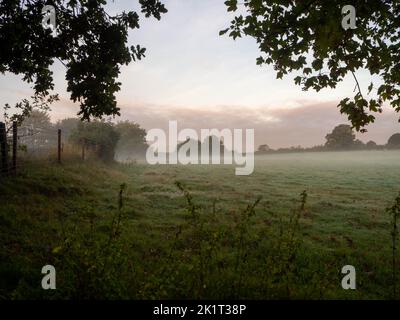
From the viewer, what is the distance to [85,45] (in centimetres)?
1034

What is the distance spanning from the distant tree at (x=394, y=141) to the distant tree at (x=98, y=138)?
79.9 m

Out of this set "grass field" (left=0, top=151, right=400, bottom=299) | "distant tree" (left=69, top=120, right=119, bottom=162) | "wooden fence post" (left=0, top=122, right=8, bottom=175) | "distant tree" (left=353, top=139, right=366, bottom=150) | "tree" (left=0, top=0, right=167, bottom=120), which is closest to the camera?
"grass field" (left=0, top=151, right=400, bottom=299)

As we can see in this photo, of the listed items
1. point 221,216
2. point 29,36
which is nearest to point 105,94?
point 29,36

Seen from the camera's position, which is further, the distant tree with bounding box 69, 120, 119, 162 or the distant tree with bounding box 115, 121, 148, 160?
the distant tree with bounding box 115, 121, 148, 160

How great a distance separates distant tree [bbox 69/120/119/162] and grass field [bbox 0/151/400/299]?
40.3 ft

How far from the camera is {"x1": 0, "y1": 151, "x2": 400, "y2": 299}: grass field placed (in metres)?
4.84

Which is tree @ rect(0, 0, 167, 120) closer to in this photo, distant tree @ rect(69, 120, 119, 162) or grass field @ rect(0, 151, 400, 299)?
grass field @ rect(0, 151, 400, 299)

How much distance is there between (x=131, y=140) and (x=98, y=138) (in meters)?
57.5

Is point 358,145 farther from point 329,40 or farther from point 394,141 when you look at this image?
point 329,40

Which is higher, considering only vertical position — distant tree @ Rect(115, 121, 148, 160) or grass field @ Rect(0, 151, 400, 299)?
distant tree @ Rect(115, 121, 148, 160)

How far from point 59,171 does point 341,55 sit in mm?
12896

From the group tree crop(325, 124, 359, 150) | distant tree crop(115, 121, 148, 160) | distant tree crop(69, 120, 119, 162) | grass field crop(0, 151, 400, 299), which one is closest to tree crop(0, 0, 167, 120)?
grass field crop(0, 151, 400, 299)

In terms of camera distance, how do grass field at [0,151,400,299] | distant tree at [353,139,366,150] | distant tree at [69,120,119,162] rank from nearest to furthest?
grass field at [0,151,400,299]
distant tree at [69,120,119,162]
distant tree at [353,139,366,150]

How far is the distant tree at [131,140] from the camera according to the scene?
85500 mm
